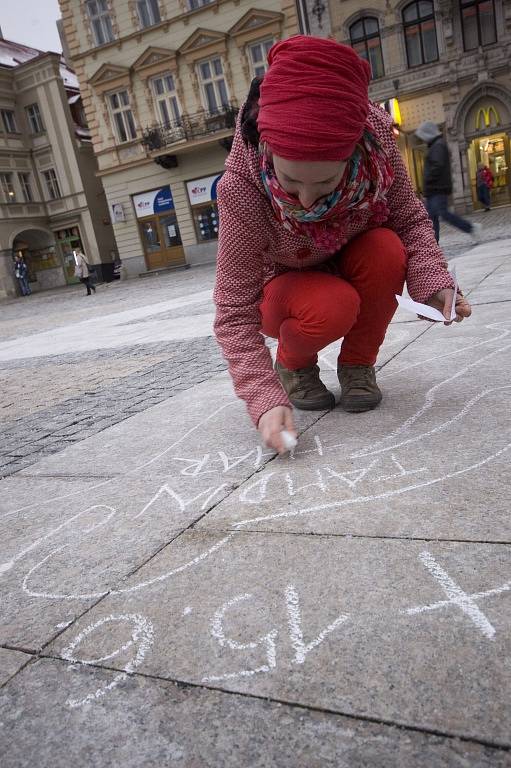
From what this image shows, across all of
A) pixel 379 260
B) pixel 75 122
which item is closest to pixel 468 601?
pixel 379 260

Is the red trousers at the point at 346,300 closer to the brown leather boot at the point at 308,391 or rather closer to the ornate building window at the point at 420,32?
the brown leather boot at the point at 308,391

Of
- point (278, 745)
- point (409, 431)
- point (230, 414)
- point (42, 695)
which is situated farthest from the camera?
point (230, 414)

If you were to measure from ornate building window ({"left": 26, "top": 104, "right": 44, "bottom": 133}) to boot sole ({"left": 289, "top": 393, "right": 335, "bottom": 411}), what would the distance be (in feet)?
97.3

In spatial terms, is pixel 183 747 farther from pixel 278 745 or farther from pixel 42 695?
pixel 42 695

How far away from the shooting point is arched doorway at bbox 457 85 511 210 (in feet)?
60.0

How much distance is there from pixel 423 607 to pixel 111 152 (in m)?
23.5

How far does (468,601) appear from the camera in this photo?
46.7 inches

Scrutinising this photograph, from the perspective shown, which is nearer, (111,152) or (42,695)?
(42,695)

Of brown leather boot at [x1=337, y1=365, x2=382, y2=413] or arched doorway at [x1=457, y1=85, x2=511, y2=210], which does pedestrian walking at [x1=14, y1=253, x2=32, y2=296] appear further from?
brown leather boot at [x1=337, y1=365, x2=382, y2=413]

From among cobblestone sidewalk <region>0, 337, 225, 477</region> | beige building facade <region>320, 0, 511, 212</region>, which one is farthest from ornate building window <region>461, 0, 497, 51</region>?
cobblestone sidewalk <region>0, 337, 225, 477</region>

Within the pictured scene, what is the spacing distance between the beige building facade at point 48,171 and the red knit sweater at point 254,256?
2604 cm

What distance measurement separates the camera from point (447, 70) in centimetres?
1844

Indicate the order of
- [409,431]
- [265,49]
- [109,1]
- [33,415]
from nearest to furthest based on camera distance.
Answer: [409,431] < [33,415] < [265,49] < [109,1]

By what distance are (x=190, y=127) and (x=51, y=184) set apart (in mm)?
11132
